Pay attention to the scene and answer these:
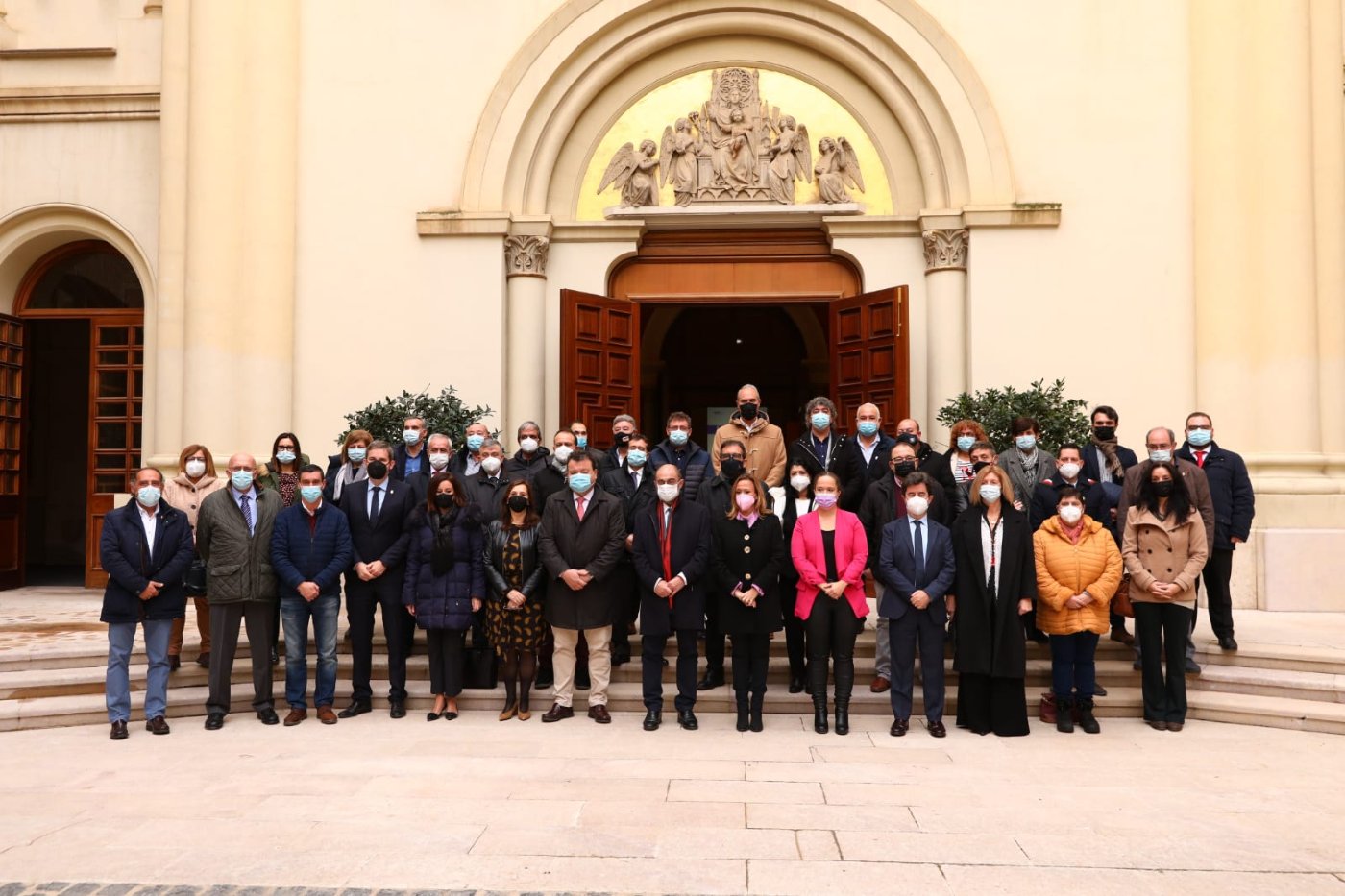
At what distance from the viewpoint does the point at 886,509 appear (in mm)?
8070

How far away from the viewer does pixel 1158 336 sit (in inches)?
456

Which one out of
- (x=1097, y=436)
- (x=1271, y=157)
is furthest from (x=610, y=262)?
(x=1271, y=157)

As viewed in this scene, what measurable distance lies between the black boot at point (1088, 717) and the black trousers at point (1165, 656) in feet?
1.61

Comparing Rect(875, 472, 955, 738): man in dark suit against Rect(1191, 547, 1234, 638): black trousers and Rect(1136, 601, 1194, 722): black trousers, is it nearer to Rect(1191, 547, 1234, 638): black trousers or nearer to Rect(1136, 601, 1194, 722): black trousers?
Rect(1136, 601, 1194, 722): black trousers

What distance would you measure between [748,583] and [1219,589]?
4.05m

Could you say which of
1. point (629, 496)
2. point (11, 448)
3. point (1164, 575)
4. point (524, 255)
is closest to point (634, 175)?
point (524, 255)

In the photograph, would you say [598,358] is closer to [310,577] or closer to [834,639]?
[310,577]

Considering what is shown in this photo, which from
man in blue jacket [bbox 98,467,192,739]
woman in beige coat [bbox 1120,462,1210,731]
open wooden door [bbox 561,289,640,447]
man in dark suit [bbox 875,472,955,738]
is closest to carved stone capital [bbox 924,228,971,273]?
open wooden door [bbox 561,289,640,447]

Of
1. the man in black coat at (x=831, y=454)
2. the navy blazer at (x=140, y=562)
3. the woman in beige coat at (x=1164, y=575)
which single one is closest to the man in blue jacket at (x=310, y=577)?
the navy blazer at (x=140, y=562)

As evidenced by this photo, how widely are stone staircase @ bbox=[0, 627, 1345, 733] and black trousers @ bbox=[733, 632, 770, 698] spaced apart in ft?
1.85

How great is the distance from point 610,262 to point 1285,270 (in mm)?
7620

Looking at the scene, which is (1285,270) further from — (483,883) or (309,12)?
(309,12)

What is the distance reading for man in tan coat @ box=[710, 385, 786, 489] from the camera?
30.0ft

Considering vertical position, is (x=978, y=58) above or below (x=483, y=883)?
above
